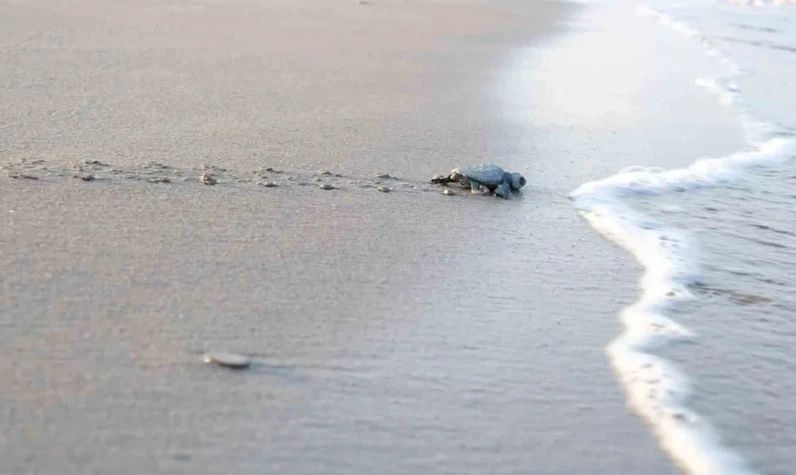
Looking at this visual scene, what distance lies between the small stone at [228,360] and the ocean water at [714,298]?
3.42 feet

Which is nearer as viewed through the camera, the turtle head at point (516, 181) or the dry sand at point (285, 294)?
the dry sand at point (285, 294)

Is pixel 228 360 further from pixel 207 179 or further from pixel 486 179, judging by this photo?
pixel 486 179

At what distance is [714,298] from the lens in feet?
11.8

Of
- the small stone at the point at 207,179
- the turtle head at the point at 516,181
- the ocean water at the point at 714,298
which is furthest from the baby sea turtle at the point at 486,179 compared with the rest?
the small stone at the point at 207,179

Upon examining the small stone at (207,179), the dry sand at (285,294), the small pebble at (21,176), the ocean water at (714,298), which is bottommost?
the ocean water at (714,298)

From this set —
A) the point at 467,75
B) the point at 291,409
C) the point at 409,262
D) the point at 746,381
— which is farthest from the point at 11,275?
the point at 467,75

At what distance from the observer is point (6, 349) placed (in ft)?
8.03

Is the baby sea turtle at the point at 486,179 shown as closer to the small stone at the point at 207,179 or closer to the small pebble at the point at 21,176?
the small stone at the point at 207,179

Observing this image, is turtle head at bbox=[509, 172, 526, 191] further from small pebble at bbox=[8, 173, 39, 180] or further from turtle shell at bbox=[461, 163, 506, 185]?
small pebble at bbox=[8, 173, 39, 180]

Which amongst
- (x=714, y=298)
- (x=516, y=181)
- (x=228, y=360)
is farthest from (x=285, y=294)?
(x=516, y=181)

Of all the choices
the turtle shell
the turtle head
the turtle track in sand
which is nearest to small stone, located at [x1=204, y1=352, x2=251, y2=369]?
the turtle track in sand

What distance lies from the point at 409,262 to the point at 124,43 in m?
4.83

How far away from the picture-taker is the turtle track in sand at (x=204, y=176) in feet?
13.0

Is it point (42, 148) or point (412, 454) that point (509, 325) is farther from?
point (42, 148)
